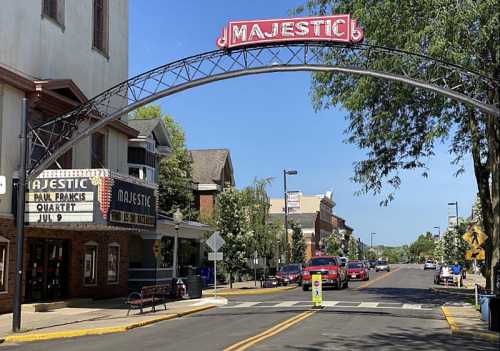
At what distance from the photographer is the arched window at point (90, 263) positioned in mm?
25422

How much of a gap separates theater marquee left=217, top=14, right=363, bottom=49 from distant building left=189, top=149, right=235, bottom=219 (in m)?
38.5

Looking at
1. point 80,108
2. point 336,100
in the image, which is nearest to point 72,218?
point 80,108

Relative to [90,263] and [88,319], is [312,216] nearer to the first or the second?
[90,263]

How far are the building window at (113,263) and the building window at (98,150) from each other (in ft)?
12.0

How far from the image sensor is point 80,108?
19297 mm

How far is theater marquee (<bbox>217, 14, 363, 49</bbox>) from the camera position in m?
17.8

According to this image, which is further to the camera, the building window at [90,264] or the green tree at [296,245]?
the green tree at [296,245]

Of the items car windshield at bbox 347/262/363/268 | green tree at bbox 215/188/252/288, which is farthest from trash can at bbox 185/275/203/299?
car windshield at bbox 347/262/363/268

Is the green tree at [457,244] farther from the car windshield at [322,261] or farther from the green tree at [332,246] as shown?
the car windshield at [322,261]

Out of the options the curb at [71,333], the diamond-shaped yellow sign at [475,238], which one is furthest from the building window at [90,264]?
the diamond-shaped yellow sign at [475,238]

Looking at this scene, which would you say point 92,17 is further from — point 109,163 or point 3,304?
point 3,304

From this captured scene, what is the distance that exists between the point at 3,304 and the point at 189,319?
5996 mm

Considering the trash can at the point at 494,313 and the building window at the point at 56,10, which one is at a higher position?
the building window at the point at 56,10

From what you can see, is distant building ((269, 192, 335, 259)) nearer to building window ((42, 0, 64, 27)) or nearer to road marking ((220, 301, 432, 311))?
road marking ((220, 301, 432, 311))
